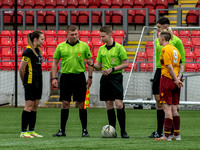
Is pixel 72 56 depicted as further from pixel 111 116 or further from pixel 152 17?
pixel 152 17

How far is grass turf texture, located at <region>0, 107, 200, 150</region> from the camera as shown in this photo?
7964 millimetres

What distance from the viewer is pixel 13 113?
682 inches

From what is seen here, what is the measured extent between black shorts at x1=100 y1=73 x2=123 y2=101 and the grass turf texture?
Result: 71 cm

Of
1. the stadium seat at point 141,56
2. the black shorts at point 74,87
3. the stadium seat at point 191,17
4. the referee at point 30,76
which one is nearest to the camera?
the referee at point 30,76

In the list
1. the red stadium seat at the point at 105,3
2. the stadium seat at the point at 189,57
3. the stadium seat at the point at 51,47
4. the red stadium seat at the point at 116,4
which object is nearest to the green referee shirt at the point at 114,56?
the stadium seat at the point at 189,57

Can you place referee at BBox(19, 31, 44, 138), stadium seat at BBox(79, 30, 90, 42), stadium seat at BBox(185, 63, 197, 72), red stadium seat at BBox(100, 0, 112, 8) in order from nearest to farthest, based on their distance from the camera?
1. referee at BBox(19, 31, 44, 138)
2. stadium seat at BBox(185, 63, 197, 72)
3. stadium seat at BBox(79, 30, 90, 42)
4. red stadium seat at BBox(100, 0, 112, 8)

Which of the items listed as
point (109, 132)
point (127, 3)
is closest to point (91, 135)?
point (109, 132)

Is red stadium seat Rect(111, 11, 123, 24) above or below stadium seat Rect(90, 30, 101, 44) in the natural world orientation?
above

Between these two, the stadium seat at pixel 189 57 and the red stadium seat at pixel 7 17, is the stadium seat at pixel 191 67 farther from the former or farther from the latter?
the red stadium seat at pixel 7 17

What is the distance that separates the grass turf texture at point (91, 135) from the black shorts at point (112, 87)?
0.71 meters

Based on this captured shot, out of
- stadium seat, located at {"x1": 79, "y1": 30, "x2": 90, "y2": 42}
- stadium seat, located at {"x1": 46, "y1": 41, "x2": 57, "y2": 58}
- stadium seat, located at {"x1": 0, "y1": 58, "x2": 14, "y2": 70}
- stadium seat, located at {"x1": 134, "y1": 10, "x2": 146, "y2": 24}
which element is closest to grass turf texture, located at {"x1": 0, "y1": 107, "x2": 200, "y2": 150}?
stadium seat, located at {"x1": 0, "y1": 58, "x2": 14, "y2": 70}

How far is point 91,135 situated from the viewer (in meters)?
10.6

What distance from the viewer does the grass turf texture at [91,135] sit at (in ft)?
26.1

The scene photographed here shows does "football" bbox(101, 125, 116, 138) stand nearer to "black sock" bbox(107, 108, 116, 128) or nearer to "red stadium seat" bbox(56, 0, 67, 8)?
"black sock" bbox(107, 108, 116, 128)
